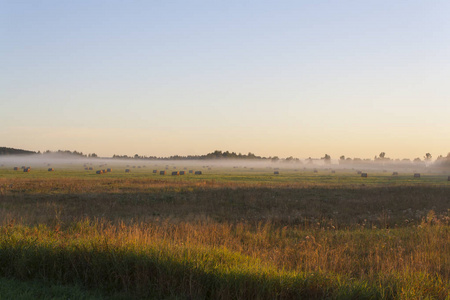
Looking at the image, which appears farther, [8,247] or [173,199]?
[173,199]

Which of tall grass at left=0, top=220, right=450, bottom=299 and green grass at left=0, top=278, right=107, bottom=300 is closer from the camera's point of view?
green grass at left=0, top=278, right=107, bottom=300

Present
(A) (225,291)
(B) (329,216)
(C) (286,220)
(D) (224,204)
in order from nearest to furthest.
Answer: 1. (A) (225,291)
2. (C) (286,220)
3. (B) (329,216)
4. (D) (224,204)

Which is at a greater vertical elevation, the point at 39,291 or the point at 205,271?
the point at 205,271

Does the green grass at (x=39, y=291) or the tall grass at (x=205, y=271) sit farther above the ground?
the tall grass at (x=205, y=271)

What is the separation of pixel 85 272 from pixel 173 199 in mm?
18369

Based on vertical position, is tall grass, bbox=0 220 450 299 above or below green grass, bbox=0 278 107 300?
above

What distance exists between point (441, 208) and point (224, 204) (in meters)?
13.2

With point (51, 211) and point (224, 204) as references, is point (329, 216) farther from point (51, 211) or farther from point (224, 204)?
point (51, 211)

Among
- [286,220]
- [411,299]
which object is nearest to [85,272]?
[411,299]

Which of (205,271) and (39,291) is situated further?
(205,271)

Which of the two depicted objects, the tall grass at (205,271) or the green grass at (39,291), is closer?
the green grass at (39,291)

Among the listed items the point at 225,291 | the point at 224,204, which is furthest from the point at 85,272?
the point at 224,204

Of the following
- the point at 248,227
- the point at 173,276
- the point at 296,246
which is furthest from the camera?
the point at 248,227

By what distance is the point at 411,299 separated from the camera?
591 centimetres
